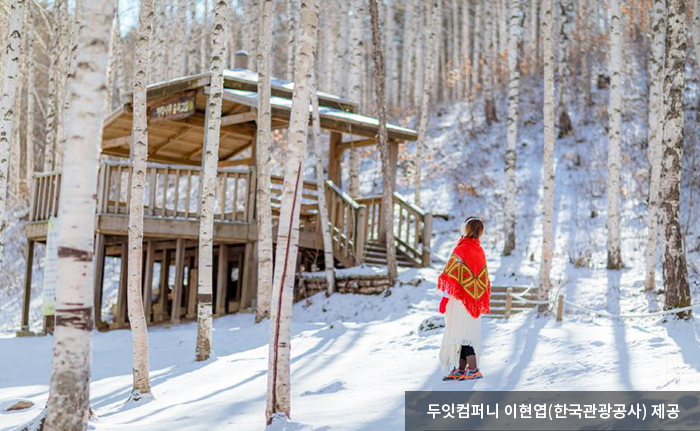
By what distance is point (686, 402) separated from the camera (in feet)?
16.1

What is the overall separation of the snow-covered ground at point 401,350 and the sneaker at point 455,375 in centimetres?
8

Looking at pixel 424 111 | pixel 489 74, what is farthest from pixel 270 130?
pixel 489 74

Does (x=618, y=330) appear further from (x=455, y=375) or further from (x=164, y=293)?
(x=164, y=293)

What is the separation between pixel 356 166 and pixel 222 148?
351cm

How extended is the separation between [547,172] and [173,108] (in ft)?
25.0

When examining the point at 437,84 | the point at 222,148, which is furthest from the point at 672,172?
the point at 437,84

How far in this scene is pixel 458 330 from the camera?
21.0 ft

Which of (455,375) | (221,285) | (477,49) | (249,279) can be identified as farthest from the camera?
(477,49)

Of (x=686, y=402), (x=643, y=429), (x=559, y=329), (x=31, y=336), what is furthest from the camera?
(x=31, y=336)

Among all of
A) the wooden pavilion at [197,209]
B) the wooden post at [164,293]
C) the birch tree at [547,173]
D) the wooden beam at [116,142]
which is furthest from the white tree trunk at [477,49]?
the wooden post at [164,293]

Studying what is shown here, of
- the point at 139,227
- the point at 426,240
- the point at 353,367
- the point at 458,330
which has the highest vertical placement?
the point at 426,240

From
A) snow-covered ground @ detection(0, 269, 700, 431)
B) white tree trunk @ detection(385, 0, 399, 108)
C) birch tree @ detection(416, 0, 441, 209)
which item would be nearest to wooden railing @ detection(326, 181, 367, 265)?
snow-covered ground @ detection(0, 269, 700, 431)

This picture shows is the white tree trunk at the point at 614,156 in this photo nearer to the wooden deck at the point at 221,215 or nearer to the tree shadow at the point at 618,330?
the tree shadow at the point at 618,330

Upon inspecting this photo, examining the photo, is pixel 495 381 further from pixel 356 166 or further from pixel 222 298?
pixel 356 166
